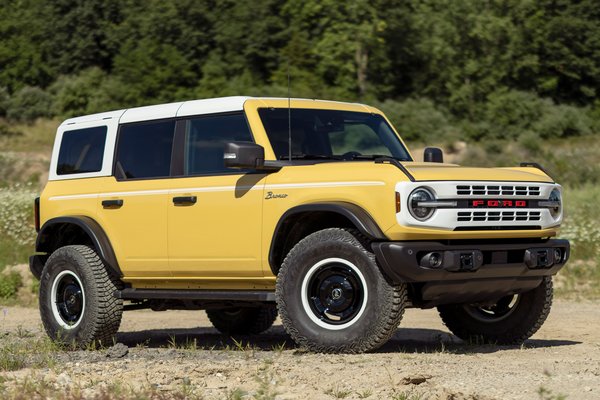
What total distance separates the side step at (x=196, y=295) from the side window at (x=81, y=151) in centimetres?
122

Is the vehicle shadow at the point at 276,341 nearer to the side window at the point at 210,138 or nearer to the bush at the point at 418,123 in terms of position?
the side window at the point at 210,138

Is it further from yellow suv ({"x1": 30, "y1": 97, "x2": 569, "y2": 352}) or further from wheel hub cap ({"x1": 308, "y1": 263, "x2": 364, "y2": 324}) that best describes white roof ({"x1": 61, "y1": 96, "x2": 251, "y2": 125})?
wheel hub cap ({"x1": 308, "y1": 263, "x2": 364, "y2": 324})

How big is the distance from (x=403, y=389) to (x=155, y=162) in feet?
12.5

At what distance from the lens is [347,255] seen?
8.36 meters

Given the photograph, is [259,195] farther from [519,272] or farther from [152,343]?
[152,343]

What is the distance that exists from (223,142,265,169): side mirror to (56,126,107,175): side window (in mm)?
2227

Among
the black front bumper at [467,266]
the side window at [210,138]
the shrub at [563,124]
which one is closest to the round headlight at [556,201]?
the black front bumper at [467,266]

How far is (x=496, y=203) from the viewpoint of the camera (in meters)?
8.53

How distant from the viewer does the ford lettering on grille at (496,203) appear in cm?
838

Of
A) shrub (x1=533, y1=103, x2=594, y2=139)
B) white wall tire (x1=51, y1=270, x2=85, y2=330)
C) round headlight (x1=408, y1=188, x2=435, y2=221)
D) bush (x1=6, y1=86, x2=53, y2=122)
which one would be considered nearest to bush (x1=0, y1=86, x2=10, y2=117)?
bush (x1=6, y1=86, x2=53, y2=122)

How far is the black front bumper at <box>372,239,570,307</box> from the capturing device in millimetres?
8102

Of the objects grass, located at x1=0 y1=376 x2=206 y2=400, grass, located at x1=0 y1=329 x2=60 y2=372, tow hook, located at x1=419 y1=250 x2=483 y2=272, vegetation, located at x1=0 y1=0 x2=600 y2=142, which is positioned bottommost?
grass, located at x1=0 y1=329 x2=60 y2=372

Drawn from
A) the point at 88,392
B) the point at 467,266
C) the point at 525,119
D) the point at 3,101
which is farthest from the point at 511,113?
the point at 88,392

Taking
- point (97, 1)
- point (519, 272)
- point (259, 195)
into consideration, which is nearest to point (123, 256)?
point (259, 195)
